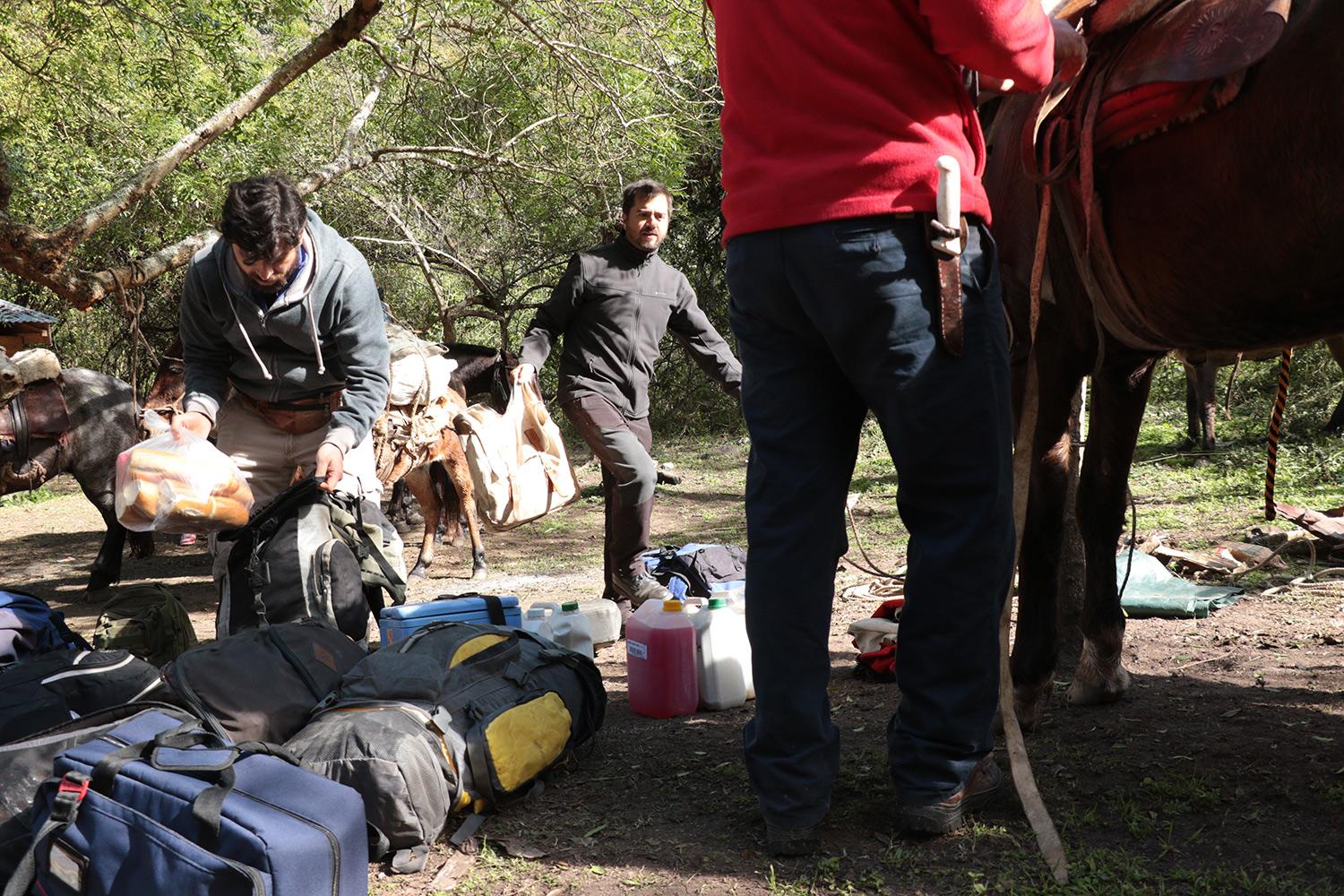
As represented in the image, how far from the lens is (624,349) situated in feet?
19.0

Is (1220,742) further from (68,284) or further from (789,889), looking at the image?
(68,284)

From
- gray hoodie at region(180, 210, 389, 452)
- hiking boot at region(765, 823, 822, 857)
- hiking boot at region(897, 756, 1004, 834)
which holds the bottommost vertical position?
hiking boot at region(765, 823, 822, 857)

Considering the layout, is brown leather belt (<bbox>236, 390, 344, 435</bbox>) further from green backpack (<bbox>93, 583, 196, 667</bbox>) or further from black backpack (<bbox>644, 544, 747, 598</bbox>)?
black backpack (<bbox>644, 544, 747, 598</bbox>)

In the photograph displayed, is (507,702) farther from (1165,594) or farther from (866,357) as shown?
(1165,594)

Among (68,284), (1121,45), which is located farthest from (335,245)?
(68,284)

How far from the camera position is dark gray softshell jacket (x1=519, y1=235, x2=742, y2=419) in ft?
18.9

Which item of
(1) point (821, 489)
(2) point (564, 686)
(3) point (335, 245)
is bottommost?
(2) point (564, 686)

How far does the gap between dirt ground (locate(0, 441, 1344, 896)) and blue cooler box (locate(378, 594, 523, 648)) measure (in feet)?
1.61

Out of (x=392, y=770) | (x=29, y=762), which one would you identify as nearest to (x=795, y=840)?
(x=392, y=770)

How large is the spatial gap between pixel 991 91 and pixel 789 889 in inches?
69.1

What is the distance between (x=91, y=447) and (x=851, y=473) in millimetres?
7313

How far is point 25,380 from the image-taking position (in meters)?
7.75

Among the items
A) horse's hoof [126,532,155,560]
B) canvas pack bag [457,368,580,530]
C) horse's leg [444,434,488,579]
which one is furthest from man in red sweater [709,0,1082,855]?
horse's hoof [126,532,155,560]

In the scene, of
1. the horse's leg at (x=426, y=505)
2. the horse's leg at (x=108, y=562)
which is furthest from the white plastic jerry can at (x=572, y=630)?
the horse's leg at (x=108, y=562)
